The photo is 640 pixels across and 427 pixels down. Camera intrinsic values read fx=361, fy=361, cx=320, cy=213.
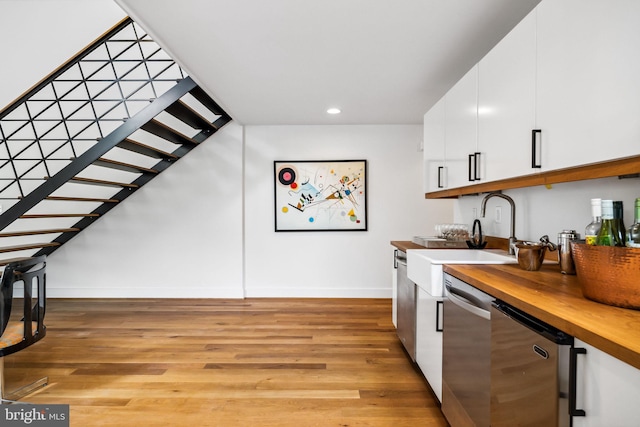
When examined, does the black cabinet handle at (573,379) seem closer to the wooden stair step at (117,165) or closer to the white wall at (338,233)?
the wooden stair step at (117,165)

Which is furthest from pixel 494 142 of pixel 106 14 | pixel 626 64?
pixel 106 14

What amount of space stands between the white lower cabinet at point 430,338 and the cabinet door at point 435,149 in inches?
41.4

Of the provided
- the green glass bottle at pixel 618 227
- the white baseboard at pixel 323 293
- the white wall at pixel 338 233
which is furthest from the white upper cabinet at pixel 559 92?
the white baseboard at pixel 323 293

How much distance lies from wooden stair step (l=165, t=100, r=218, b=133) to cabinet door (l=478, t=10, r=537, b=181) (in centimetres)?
262

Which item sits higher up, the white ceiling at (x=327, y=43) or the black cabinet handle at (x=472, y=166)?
the white ceiling at (x=327, y=43)

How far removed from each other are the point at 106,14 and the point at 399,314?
5.18 metres

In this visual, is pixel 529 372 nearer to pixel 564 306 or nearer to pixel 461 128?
pixel 564 306

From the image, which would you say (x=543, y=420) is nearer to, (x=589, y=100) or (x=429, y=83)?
(x=589, y=100)

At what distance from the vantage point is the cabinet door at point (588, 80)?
1.14 m

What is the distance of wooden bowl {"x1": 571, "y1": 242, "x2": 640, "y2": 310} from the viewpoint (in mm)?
1026

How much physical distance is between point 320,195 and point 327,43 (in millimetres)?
2444

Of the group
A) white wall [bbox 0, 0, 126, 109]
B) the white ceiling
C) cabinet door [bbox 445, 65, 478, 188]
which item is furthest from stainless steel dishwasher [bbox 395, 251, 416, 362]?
white wall [bbox 0, 0, 126, 109]

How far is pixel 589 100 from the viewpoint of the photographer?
1.30 meters

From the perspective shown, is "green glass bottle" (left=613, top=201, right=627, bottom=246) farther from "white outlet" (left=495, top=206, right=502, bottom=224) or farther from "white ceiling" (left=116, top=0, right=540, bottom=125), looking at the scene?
"white outlet" (left=495, top=206, right=502, bottom=224)
